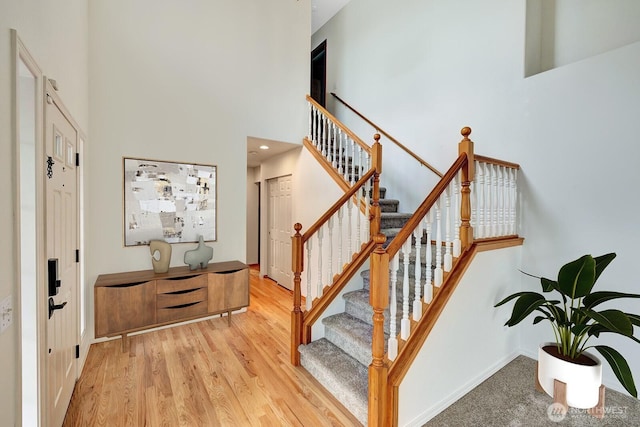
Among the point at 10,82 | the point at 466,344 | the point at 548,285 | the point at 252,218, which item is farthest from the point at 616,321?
the point at 252,218

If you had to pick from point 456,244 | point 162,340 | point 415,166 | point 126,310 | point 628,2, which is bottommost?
point 162,340

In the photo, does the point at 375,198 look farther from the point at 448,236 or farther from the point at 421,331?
the point at 421,331

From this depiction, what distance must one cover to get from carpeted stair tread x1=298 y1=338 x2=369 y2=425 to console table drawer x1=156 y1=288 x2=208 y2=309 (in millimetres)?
1444

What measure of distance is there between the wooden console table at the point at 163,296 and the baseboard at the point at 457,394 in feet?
7.80

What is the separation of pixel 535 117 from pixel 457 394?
8.85ft

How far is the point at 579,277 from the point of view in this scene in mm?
1808

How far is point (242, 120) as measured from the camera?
3990mm

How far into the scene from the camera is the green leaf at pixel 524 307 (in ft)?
6.25

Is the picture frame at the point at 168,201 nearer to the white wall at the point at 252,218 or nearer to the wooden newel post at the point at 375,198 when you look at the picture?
the wooden newel post at the point at 375,198

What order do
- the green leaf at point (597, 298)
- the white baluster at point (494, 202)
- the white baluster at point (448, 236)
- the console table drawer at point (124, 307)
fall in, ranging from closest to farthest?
the green leaf at point (597, 298), the white baluster at point (448, 236), the white baluster at point (494, 202), the console table drawer at point (124, 307)

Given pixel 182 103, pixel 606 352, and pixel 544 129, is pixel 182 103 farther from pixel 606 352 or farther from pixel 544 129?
pixel 606 352

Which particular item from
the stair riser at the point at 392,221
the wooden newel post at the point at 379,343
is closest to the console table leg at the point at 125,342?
the wooden newel post at the point at 379,343

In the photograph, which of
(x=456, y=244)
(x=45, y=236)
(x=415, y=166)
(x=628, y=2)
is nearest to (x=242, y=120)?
(x=415, y=166)

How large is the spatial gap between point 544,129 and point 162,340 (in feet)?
14.9
